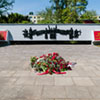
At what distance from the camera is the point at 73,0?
23.2 meters

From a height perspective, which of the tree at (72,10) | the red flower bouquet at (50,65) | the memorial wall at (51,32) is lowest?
the red flower bouquet at (50,65)

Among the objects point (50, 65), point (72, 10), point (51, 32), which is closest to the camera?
point (50, 65)

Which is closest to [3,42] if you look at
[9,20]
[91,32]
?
[9,20]

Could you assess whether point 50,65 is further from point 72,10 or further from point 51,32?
point 72,10

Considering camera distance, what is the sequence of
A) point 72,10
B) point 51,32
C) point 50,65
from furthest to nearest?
point 72,10, point 51,32, point 50,65

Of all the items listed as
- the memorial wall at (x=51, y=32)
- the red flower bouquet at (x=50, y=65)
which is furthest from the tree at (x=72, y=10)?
the red flower bouquet at (x=50, y=65)

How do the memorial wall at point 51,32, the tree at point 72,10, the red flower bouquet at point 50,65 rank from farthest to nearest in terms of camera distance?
the tree at point 72,10, the memorial wall at point 51,32, the red flower bouquet at point 50,65

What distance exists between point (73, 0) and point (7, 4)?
23056 millimetres

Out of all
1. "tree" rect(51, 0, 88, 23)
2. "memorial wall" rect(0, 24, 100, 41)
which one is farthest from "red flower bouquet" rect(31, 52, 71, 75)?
"tree" rect(51, 0, 88, 23)

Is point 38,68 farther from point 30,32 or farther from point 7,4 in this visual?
point 7,4

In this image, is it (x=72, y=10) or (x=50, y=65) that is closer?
(x=50, y=65)

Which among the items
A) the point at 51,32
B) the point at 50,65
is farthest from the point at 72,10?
the point at 50,65

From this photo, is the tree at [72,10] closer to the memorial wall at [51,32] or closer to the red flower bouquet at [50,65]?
the memorial wall at [51,32]

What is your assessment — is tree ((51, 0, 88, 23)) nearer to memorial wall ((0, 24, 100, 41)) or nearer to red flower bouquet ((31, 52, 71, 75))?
memorial wall ((0, 24, 100, 41))
